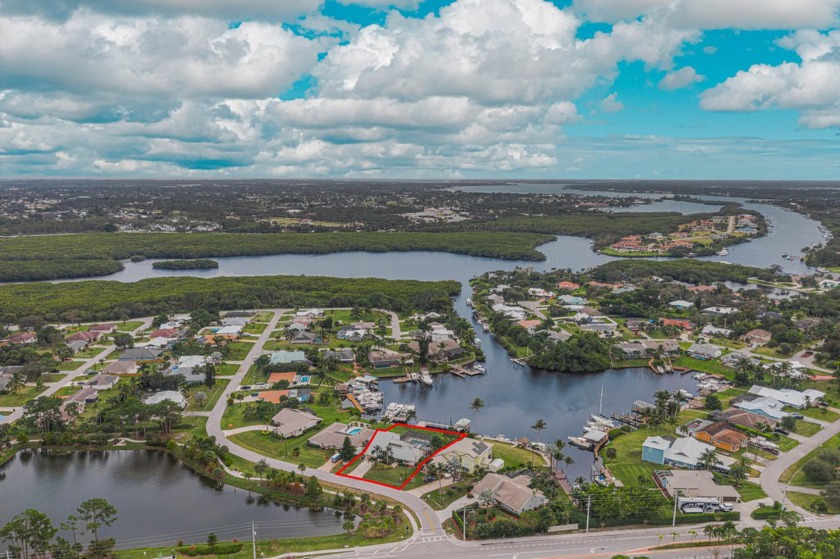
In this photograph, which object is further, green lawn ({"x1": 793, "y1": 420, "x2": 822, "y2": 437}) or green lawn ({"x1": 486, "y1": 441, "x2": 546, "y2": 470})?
green lawn ({"x1": 793, "y1": 420, "x2": 822, "y2": 437})

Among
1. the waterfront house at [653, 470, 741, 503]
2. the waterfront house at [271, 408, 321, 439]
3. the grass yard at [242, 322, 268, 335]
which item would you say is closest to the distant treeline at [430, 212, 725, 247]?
the grass yard at [242, 322, 268, 335]

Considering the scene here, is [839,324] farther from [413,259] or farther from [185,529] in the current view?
[413,259]

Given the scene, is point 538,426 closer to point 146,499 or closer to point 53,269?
point 146,499

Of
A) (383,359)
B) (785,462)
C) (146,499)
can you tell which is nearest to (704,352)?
(785,462)

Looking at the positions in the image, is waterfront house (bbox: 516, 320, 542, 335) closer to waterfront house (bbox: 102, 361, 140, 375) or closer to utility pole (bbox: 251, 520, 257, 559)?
utility pole (bbox: 251, 520, 257, 559)

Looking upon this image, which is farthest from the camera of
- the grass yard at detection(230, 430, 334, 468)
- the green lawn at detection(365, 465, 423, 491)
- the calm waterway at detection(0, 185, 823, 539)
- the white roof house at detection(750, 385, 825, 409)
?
the white roof house at detection(750, 385, 825, 409)

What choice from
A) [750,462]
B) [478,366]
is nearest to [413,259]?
[478,366]

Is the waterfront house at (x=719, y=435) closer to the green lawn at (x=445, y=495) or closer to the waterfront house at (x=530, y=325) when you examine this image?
the green lawn at (x=445, y=495)

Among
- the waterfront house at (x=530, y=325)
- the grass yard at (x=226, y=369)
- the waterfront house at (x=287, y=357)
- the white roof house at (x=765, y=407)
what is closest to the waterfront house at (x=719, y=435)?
the white roof house at (x=765, y=407)
